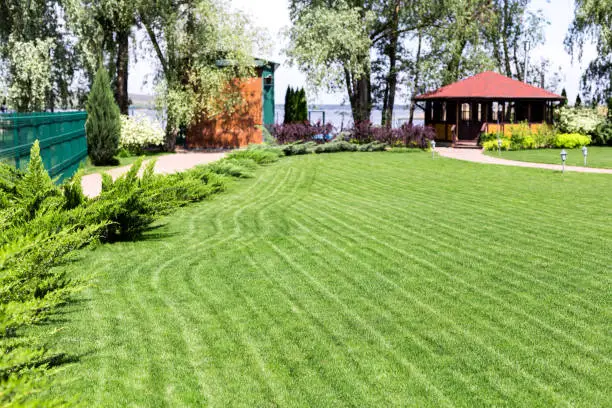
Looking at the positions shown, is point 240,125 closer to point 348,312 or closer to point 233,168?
point 233,168

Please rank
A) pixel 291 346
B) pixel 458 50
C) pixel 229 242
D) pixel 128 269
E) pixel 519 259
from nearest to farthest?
1. pixel 291 346
2. pixel 128 269
3. pixel 519 259
4. pixel 229 242
5. pixel 458 50

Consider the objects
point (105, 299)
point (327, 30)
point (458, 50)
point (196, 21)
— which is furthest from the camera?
point (458, 50)

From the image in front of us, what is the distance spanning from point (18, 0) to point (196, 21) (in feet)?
20.3

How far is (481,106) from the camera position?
32094mm

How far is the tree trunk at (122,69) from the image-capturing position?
24.8 m

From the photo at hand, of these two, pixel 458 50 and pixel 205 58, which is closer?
pixel 205 58

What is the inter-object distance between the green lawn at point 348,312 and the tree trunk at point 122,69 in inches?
640

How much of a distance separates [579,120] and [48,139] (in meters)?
26.3

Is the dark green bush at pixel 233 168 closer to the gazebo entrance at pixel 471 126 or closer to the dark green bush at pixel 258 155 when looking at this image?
the dark green bush at pixel 258 155

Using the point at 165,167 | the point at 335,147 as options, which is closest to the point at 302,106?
the point at 335,147

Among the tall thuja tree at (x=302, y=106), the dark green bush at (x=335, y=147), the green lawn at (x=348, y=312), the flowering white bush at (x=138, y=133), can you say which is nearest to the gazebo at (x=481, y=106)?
the tall thuja tree at (x=302, y=106)

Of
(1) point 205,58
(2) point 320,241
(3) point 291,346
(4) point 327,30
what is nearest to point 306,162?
(1) point 205,58

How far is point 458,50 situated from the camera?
31.7 meters

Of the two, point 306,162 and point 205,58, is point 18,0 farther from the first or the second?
point 306,162
